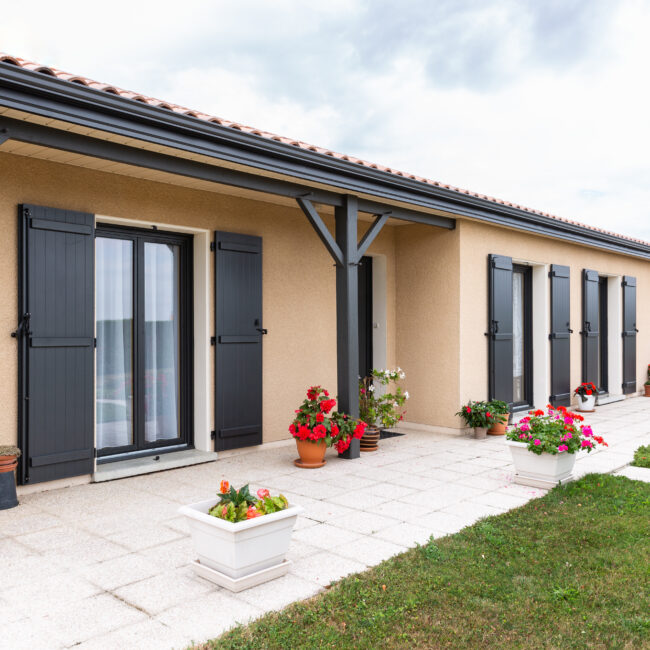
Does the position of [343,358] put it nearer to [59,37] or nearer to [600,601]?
[600,601]

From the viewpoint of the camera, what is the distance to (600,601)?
259 cm

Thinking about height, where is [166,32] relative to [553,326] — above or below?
above

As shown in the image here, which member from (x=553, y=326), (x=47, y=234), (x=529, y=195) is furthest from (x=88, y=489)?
(x=529, y=195)

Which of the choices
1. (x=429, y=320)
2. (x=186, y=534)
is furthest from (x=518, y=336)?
(x=186, y=534)

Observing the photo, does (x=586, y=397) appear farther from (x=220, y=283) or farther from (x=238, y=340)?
(x=220, y=283)

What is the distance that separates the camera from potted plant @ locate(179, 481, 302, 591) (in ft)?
8.69

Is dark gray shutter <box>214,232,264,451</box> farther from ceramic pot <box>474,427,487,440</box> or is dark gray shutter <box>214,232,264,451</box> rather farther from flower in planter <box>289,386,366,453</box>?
ceramic pot <box>474,427,487,440</box>

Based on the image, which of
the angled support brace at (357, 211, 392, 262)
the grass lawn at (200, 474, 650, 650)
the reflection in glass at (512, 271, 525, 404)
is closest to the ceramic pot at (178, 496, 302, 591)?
the grass lawn at (200, 474, 650, 650)

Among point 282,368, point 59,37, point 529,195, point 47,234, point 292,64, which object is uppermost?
point 292,64

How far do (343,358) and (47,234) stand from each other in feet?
8.39

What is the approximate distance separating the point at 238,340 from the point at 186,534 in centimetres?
229

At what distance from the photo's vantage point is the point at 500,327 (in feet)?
23.4

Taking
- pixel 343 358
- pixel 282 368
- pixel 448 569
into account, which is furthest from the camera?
pixel 282 368

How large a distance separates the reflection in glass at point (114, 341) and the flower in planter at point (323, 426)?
137 cm
